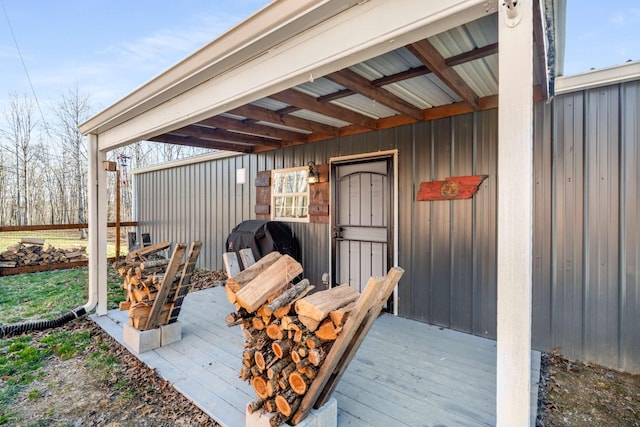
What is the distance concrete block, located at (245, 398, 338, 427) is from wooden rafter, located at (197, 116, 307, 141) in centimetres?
303

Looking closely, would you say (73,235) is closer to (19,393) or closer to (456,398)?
(19,393)

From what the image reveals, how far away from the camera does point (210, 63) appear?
2113mm

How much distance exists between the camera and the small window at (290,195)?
16.0 feet

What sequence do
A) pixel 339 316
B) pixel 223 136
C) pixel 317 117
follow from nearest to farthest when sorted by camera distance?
1. pixel 339 316
2. pixel 317 117
3. pixel 223 136

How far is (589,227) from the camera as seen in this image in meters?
2.66

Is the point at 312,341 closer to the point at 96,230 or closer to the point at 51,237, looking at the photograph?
the point at 96,230

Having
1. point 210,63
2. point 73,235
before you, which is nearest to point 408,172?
point 210,63

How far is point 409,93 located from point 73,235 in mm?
8466

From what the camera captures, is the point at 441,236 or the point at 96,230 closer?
the point at 441,236

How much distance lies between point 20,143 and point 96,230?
10.6 meters

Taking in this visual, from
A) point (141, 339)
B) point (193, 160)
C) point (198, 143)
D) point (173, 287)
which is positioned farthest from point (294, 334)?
point (193, 160)

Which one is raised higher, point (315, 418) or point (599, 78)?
point (599, 78)

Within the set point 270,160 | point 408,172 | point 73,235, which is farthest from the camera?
point 73,235

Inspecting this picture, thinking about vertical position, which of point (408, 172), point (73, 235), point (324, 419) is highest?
point (408, 172)
